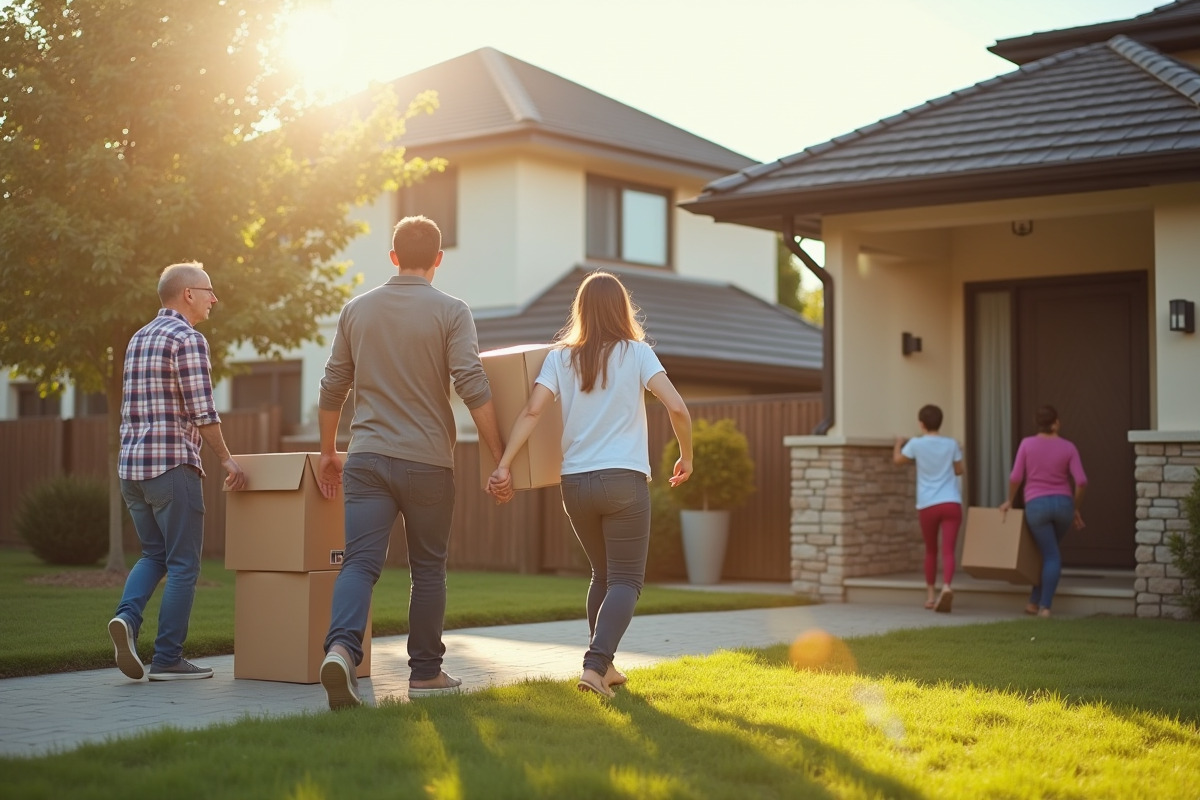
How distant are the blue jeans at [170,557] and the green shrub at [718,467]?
26.9ft

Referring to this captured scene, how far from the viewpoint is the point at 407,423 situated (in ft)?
20.5

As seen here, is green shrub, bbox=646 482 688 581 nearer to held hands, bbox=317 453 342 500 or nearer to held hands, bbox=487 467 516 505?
held hands, bbox=317 453 342 500

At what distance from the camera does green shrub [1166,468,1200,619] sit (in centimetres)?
1063

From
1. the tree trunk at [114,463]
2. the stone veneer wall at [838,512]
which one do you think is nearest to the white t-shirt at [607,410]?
the stone veneer wall at [838,512]

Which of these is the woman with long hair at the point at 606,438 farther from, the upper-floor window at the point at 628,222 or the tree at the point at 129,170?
the upper-floor window at the point at 628,222

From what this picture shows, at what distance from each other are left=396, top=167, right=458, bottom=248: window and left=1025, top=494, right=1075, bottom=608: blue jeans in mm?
12214

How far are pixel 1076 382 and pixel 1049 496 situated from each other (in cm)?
266

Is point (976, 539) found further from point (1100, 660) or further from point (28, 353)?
point (28, 353)

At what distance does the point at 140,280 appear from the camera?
12.8 metres

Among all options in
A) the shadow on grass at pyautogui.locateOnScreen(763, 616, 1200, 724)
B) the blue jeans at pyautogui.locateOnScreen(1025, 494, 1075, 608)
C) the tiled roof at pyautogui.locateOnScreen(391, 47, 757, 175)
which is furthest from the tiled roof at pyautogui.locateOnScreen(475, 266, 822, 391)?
the shadow on grass at pyautogui.locateOnScreen(763, 616, 1200, 724)

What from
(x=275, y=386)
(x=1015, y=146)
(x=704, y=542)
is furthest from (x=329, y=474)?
(x=275, y=386)

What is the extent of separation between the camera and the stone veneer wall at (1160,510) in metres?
11.0

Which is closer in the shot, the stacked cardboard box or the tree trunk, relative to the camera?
the stacked cardboard box

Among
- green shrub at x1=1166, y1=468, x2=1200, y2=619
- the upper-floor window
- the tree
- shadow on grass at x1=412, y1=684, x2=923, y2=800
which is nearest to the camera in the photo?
shadow on grass at x1=412, y1=684, x2=923, y2=800
